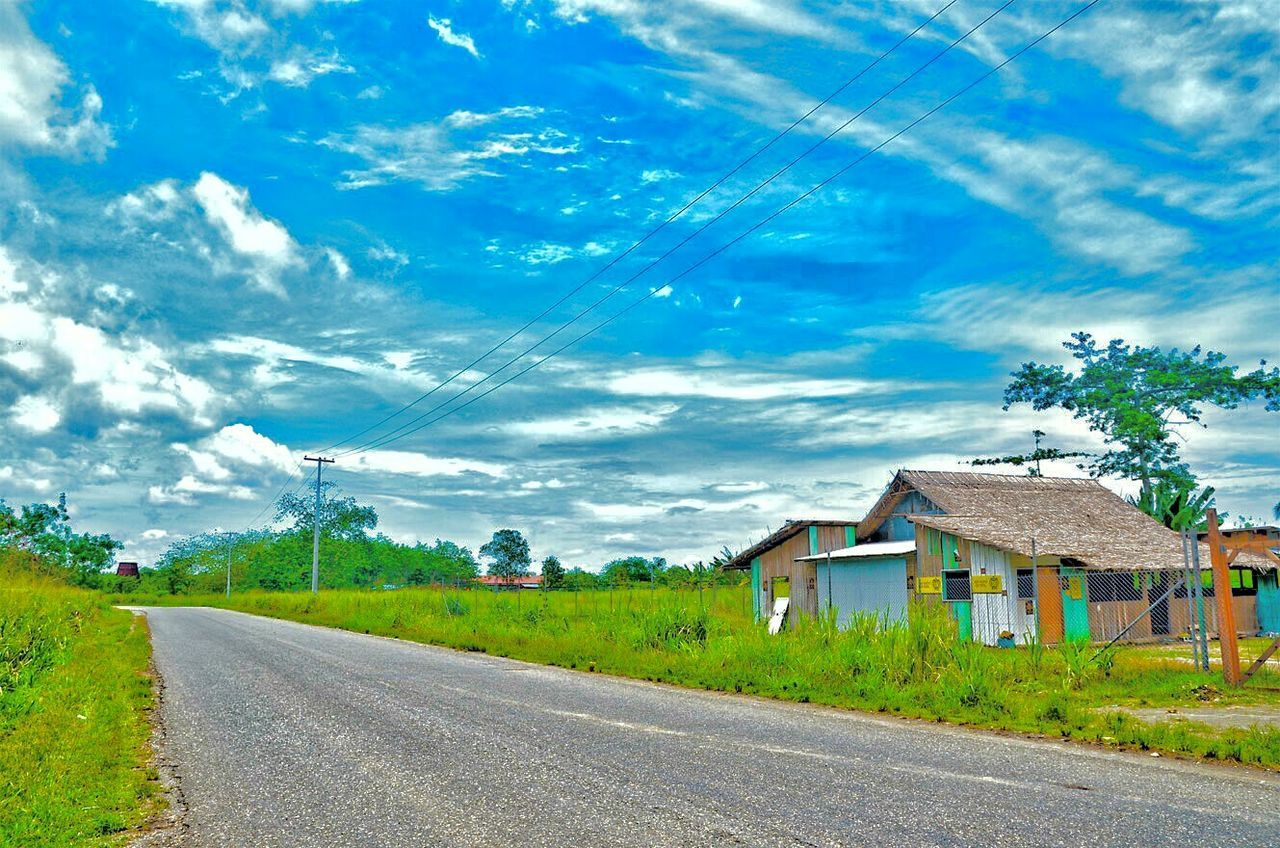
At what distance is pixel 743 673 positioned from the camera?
16.2m

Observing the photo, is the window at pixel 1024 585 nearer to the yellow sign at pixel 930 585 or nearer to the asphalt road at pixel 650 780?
the yellow sign at pixel 930 585

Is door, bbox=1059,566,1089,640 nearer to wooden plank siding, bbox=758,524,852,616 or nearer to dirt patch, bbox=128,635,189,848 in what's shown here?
wooden plank siding, bbox=758,524,852,616

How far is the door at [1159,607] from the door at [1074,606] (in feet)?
9.71

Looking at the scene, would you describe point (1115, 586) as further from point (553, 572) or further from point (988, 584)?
point (553, 572)

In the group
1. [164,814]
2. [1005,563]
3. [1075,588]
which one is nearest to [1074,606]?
[1075,588]

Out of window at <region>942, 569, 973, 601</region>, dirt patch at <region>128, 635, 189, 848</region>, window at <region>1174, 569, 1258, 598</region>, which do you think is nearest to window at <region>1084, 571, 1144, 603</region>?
window at <region>942, 569, 973, 601</region>

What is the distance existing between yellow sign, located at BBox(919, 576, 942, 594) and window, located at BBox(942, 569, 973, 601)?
0.14 metres

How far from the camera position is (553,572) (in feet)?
231

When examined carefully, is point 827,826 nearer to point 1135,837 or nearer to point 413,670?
point 1135,837

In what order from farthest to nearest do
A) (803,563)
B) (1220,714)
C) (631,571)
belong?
(631,571), (803,563), (1220,714)

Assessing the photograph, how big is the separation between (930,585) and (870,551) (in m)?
2.69

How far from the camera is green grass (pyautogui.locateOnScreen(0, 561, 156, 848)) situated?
7.19 meters

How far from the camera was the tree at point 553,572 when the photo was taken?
221 ft

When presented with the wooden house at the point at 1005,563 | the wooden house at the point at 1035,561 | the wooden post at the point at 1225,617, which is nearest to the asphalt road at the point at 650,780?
the wooden post at the point at 1225,617
